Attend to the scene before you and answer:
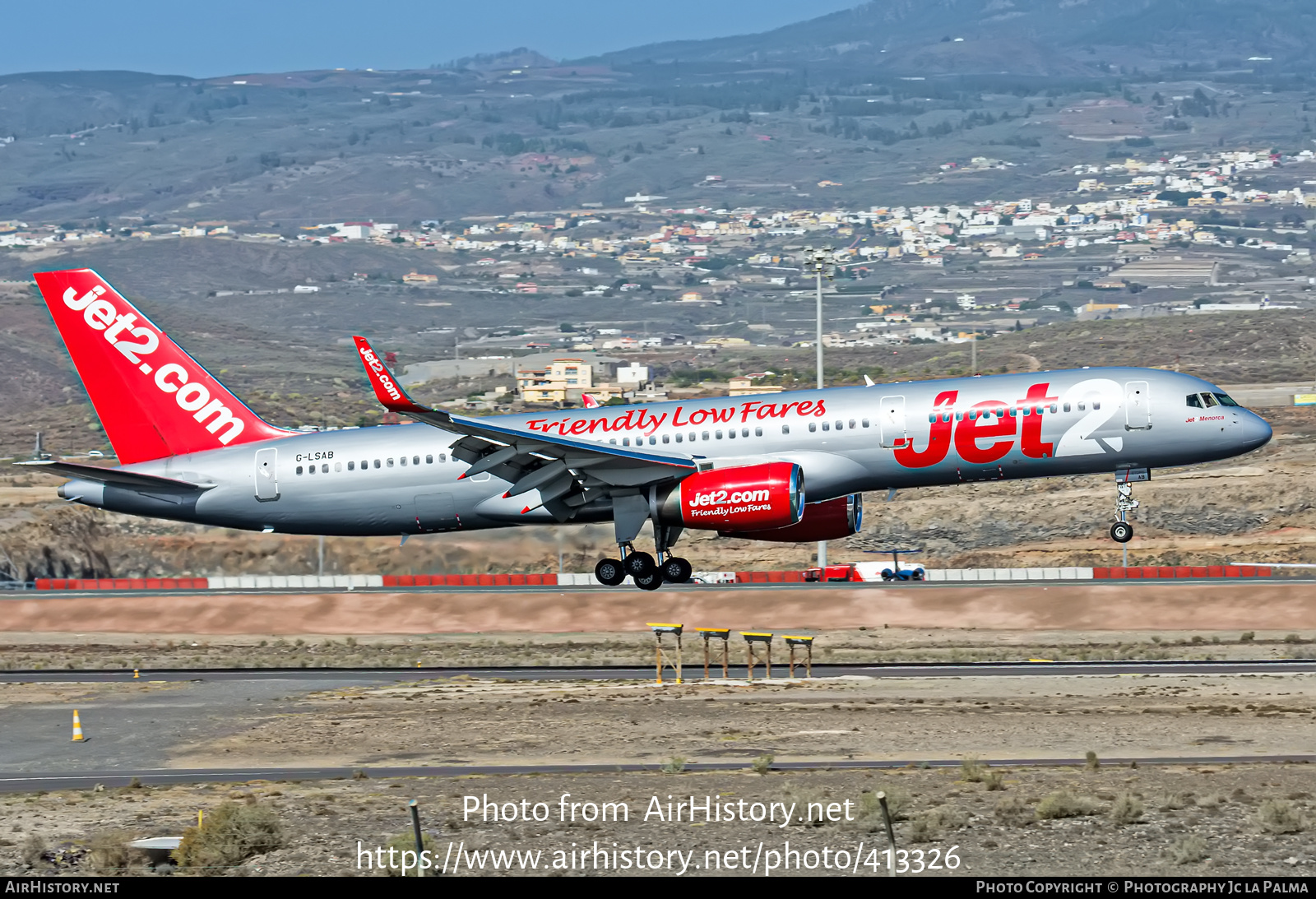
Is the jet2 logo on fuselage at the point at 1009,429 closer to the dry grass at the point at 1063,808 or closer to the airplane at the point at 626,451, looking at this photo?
the airplane at the point at 626,451

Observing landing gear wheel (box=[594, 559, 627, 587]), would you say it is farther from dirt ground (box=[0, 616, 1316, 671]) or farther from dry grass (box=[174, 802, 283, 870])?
dirt ground (box=[0, 616, 1316, 671])

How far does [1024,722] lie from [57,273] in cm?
3365

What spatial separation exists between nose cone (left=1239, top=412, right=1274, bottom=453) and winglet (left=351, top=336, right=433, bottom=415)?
23053 mm

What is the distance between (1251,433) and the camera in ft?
166

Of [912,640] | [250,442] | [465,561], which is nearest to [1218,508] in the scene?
[912,640]

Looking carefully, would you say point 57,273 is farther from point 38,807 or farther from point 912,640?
point 912,640

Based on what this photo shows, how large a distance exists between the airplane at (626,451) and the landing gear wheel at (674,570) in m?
0.08

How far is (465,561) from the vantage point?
3393 inches

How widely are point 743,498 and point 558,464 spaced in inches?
219

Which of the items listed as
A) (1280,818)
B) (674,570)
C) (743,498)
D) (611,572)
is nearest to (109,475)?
(611,572)

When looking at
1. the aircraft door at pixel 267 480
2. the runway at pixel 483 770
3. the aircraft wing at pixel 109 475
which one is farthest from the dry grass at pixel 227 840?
the aircraft door at pixel 267 480

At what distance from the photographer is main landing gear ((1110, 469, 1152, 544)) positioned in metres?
52.0

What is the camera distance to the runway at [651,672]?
6444 cm

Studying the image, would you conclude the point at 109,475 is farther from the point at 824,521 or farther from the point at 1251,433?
the point at 1251,433
